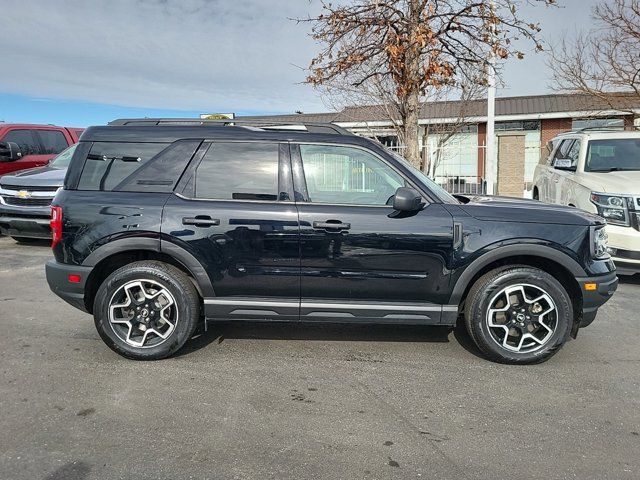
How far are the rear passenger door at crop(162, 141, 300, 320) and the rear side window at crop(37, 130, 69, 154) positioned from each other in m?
9.44

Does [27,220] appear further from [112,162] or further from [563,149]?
[563,149]

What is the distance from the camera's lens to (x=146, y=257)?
4.18 meters

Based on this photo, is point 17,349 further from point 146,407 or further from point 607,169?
point 607,169

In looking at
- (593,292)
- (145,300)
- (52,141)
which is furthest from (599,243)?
(52,141)

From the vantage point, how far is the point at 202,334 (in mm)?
4762

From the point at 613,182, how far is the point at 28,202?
9216 mm

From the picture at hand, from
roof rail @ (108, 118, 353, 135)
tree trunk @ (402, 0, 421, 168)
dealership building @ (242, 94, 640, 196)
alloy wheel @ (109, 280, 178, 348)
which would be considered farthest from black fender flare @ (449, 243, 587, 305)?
dealership building @ (242, 94, 640, 196)

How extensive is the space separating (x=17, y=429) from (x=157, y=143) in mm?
2317

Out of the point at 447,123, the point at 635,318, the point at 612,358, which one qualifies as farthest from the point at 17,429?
the point at 447,123

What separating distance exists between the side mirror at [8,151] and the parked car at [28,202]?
1.65 meters

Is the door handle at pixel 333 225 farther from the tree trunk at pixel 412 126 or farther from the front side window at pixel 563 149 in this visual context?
the tree trunk at pixel 412 126

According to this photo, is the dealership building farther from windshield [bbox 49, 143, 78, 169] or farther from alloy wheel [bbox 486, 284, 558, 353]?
alloy wheel [bbox 486, 284, 558, 353]

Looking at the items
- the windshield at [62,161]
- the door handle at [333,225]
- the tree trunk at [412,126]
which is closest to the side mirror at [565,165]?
the tree trunk at [412,126]

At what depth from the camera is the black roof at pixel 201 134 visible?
4.14 metres
